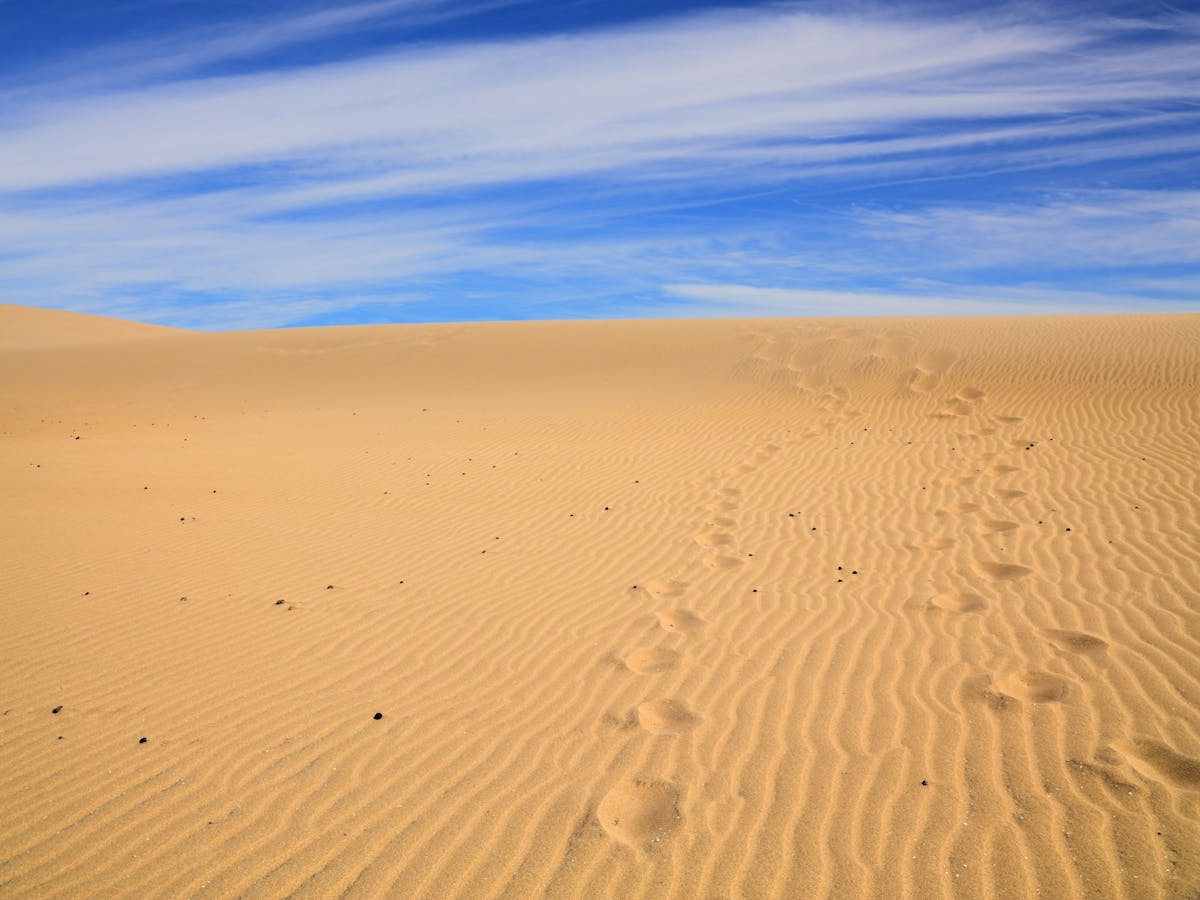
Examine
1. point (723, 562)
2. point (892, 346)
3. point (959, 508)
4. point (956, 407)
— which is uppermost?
point (892, 346)

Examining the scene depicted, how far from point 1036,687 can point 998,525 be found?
3900 millimetres

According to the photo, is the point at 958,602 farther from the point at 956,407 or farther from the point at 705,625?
the point at 956,407

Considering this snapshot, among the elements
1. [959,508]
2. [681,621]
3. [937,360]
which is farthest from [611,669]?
[937,360]

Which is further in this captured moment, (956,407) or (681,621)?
(956,407)

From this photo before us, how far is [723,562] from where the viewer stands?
24.4ft

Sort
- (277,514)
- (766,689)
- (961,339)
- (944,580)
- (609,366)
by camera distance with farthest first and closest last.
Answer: (609,366) < (961,339) < (277,514) < (944,580) < (766,689)

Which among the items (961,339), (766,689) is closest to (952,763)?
(766,689)

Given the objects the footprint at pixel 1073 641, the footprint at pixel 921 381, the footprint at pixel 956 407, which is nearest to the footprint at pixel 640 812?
the footprint at pixel 1073 641

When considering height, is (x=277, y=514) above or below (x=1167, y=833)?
above

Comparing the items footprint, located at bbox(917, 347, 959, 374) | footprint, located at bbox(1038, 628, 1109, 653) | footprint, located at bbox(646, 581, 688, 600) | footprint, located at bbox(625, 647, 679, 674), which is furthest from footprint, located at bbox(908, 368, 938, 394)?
footprint, located at bbox(625, 647, 679, 674)

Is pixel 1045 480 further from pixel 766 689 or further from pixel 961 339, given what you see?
pixel 961 339

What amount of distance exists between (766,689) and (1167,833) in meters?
2.08

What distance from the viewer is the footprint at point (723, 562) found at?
24.0 ft

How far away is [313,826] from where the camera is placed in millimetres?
3689
